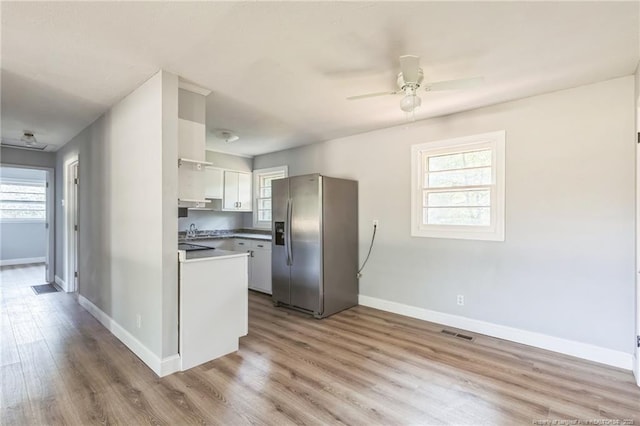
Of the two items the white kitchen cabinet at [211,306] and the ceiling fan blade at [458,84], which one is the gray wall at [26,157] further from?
the ceiling fan blade at [458,84]

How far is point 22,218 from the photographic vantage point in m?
7.79

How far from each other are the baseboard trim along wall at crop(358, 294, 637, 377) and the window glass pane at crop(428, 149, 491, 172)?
1746mm

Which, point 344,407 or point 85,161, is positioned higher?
point 85,161

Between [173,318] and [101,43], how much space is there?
211cm

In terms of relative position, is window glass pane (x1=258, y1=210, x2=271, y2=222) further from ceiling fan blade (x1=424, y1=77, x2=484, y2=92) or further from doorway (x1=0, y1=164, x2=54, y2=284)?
doorway (x1=0, y1=164, x2=54, y2=284)

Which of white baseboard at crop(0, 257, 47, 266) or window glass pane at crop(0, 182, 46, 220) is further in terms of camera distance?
window glass pane at crop(0, 182, 46, 220)

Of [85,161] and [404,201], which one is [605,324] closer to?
[404,201]

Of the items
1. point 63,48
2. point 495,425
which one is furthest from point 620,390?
point 63,48

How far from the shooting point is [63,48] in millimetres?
2205

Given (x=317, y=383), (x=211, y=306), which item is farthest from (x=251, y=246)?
(x=317, y=383)

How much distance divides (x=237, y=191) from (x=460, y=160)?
3948 millimetres

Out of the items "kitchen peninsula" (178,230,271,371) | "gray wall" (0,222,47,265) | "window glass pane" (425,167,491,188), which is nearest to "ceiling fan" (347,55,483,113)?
"window glass pane" (425,167,491,188)

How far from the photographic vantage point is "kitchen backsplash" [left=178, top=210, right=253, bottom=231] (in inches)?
223

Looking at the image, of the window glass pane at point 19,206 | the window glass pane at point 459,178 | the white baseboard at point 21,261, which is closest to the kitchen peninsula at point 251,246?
the window glass pane at point 459,178
